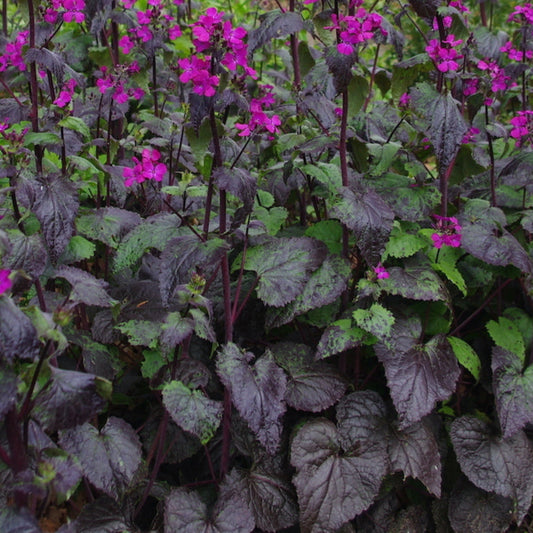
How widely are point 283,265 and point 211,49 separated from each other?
0.79 metres

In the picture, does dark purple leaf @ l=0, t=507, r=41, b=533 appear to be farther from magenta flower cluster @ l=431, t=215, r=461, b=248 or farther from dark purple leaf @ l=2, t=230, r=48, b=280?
magenta flower cluster @ l=431, t=215, r=461, b=248

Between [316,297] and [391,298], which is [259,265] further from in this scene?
[391,298]

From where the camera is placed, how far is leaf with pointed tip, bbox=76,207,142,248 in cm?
199

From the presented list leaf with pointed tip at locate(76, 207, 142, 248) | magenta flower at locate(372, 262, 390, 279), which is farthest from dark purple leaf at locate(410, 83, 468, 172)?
leaf with pointed tip at locate(76, 207, 142, 248)

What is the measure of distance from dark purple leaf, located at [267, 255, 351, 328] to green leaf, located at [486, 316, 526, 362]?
2.13 ft

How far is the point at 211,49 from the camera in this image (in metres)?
1.54

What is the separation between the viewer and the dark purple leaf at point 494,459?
197 centimetres

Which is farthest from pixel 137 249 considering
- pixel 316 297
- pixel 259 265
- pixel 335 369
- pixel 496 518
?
pixel 496 518

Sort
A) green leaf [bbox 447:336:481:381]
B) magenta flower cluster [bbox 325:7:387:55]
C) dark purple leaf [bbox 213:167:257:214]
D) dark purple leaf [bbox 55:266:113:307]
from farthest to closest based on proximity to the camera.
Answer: green leaf [bbox 447:336:481:381] → magenta flower cluster [bbox 325:7:387:55] → dark purple leaf [bbox 213:167:257:214] → dark purple leaf [bbox 55:266:113:307]

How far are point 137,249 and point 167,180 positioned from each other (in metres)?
0.62

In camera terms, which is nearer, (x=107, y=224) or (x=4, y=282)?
(x=4, y=282)

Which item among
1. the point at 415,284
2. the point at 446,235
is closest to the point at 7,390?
the point at 415,284

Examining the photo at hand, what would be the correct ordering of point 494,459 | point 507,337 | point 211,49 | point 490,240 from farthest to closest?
point 507,337, point 490,240, point 494,459, point 211,49

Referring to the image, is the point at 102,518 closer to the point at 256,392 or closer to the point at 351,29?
the point at 256,392
